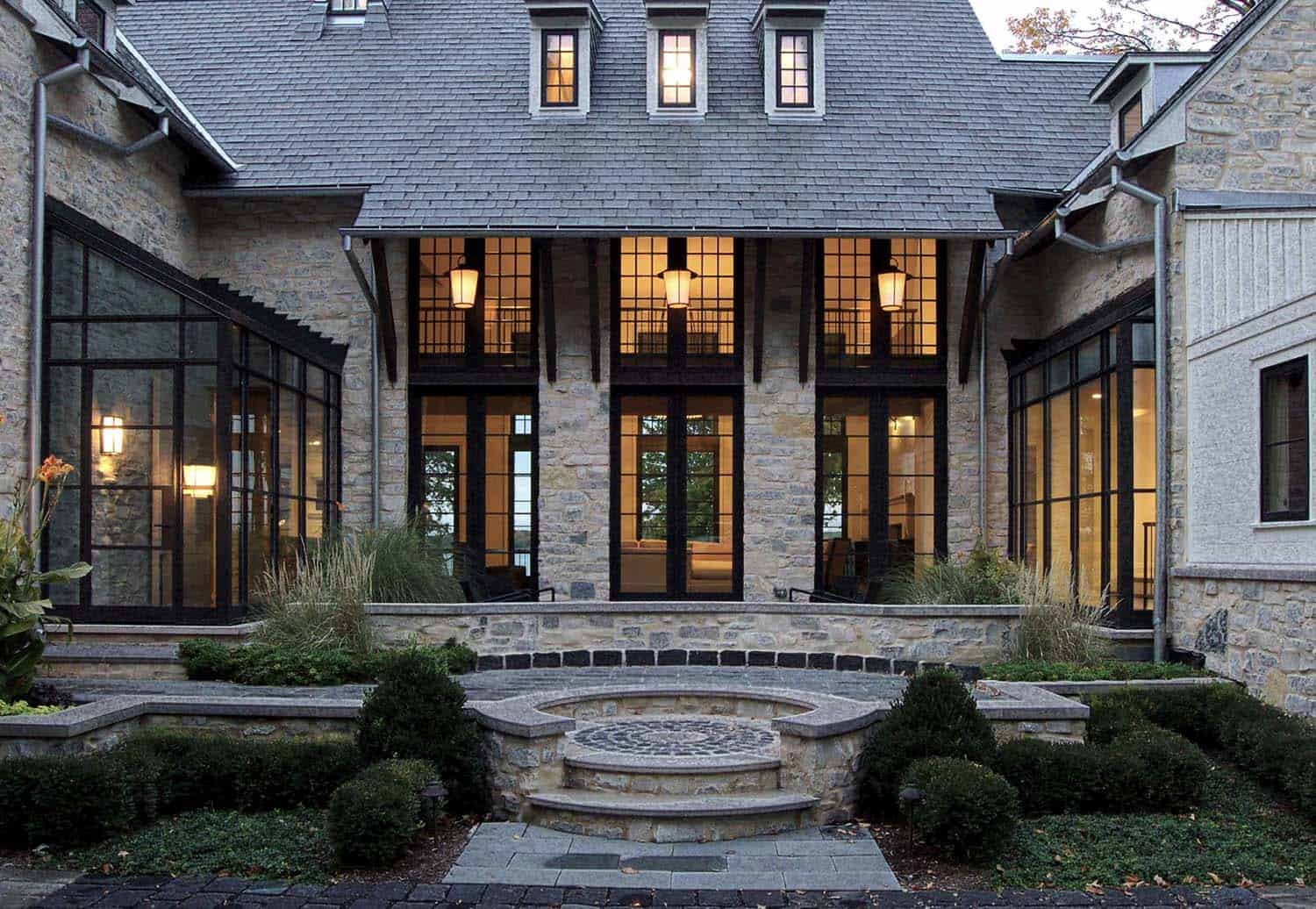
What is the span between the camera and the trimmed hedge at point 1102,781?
6.93 metres

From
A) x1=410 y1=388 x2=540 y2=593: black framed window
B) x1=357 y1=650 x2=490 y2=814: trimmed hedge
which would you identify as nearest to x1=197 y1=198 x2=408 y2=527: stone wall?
x1=410 y1=388 x2=540 y2=593: black framed window

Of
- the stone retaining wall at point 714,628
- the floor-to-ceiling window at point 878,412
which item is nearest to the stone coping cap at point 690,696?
the stone retaining wall at point 714,628

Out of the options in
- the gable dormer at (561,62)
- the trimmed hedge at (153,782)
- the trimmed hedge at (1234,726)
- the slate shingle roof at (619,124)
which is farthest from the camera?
the gable dormer at (561,62)

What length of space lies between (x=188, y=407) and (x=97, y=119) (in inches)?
132

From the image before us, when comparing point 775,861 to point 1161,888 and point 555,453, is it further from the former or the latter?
point 555,453

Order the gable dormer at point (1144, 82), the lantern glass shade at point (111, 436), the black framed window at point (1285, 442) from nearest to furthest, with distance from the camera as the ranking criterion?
the black framed window at point (1285, 442) < the lantern glass shade at point (111, 436) < the gable dormer at point (1144, 82)

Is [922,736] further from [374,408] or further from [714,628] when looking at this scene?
[374,408]

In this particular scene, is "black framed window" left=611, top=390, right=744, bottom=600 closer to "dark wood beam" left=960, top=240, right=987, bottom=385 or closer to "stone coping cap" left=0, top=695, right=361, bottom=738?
"dark wood beam" left=960, top=240, right=987, bottom=385

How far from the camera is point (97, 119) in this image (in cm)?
1191

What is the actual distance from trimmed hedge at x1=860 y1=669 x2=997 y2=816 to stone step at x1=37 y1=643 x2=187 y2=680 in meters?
5.84

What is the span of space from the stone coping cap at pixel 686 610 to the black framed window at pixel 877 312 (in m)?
4.28

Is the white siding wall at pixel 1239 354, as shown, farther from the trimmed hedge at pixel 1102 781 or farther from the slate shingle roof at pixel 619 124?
the slate shingle roof at pixel 619 124

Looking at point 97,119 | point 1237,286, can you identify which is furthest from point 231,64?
point 1237,286

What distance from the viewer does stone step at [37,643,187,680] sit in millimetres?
9906
